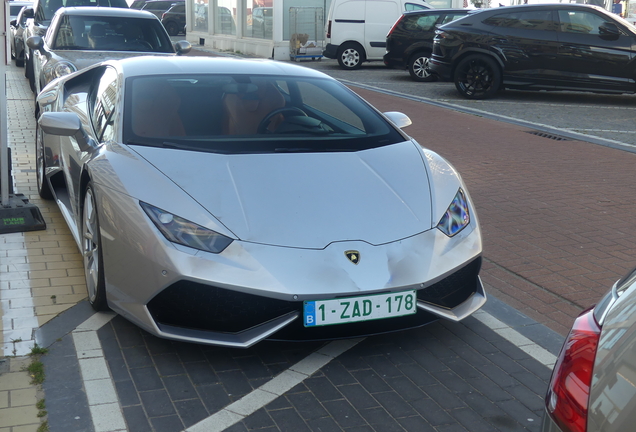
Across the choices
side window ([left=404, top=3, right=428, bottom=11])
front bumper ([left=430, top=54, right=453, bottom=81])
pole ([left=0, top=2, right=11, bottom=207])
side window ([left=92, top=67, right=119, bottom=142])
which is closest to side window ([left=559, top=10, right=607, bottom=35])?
front bumper ([left=430, top=54, right=453, bottom=81])

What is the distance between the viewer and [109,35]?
1020 cm

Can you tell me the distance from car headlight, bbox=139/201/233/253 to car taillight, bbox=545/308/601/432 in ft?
5.88

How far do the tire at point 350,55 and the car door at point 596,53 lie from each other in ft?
25.6

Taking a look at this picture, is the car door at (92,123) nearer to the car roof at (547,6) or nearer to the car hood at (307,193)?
the car hood at (307,193)

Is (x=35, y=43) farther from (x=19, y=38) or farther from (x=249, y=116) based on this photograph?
(x=19, y=38)

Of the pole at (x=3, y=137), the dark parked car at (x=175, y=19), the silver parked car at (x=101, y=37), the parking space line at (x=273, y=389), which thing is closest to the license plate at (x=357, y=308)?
the parking space line at (x=273, y=389)

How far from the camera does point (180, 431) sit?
2.97m

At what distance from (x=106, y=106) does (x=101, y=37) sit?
5971 millimetres

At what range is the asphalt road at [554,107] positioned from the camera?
34.9ft

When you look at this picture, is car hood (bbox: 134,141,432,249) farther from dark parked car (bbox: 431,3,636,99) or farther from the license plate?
dark parked car (bbox: 431,3,636,99)

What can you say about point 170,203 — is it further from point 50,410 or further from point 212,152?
point 50,410

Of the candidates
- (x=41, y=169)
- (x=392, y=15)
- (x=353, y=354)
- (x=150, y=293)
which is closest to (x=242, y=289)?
(x=150, y=293)

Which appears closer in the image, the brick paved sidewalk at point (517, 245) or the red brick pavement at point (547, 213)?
the brick paved sidewalk at point (517, 245)

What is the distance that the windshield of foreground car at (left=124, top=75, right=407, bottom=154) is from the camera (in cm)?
419
